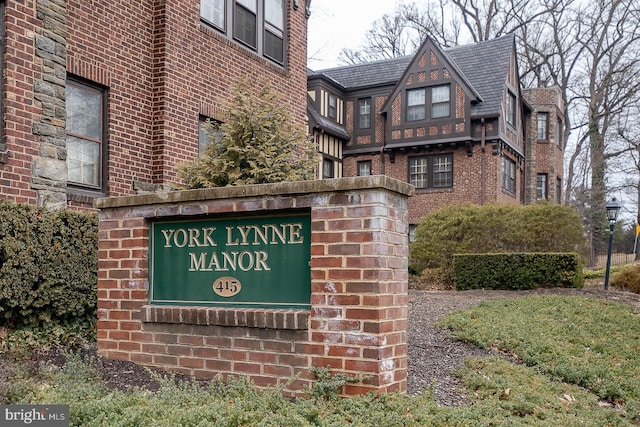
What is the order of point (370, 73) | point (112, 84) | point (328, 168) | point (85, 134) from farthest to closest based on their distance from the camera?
point (370, 73)
point (328, 168)
point (112, 84)
point (85, 134)

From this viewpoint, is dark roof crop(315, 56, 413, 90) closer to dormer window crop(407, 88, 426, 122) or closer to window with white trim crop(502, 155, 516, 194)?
dormer window crop(407, 88, 426, 122)

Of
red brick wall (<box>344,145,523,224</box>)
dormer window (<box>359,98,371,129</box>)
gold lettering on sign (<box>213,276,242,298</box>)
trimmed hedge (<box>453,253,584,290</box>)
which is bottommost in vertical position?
trimmed hedge (<box>453,253,584,290</box>)

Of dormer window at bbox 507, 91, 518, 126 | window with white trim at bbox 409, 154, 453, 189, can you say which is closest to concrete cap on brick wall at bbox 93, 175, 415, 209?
window with white trim at bbox 409, 154, 453, 189

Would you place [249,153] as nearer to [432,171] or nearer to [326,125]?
[326,125]

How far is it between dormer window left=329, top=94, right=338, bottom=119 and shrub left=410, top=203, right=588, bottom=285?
9093mm

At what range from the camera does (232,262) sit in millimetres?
4812

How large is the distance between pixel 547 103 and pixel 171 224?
29209mm

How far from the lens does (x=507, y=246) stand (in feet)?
57.3

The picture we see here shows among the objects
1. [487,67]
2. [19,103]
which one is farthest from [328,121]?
[19,103]

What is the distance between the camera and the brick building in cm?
792

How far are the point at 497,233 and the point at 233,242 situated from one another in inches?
547

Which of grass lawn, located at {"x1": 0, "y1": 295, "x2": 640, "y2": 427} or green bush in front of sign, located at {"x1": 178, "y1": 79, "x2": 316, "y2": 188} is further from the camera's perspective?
green bush in front of sign, located at {"x1": 178, "y1": 79, "x2": 316, "y2": 188}

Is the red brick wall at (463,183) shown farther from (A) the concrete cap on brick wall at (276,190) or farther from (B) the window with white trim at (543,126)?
(A) the concrete cap on brick wall at (276,190)

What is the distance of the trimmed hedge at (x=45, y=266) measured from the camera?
241 inches
